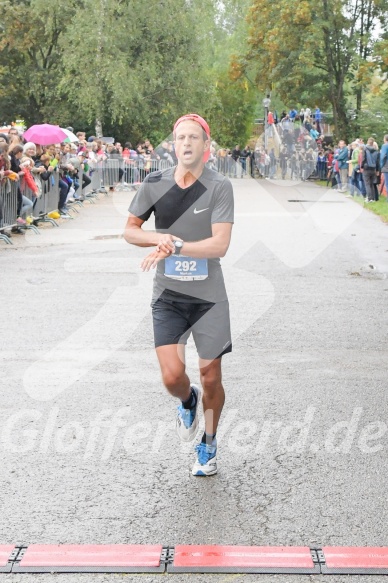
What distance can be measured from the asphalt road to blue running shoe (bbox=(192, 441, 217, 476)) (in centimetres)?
5

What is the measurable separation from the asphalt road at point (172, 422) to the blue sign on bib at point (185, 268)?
3.37 feet

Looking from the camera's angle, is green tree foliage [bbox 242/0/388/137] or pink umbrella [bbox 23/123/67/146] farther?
green tree foliage [bbox 242/0/388/137]

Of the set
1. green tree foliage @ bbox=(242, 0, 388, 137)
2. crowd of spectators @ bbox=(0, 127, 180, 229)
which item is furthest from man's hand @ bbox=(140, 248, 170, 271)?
green tree foliage @ bbox=(242, 0, 388, 137)

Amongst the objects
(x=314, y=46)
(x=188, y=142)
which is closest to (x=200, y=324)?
(x=188, y=142)

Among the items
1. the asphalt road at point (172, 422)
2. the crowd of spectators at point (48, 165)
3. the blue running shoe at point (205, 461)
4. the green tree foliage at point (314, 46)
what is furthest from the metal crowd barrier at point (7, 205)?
the green tree foliage at point (314, 46)

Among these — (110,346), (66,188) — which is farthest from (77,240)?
(110,346)

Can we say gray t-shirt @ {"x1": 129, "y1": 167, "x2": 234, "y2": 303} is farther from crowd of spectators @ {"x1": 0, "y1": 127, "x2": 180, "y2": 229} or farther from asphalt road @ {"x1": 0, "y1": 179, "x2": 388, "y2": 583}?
crowd of spectators @ {"x1": 0, "y1": 127, "x2": 180, "y2": 229}

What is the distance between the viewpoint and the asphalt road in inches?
182

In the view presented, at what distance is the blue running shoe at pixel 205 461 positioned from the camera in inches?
210

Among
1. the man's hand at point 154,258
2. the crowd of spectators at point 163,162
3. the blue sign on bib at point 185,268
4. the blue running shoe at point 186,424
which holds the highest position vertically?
the man's hand at point 154,258

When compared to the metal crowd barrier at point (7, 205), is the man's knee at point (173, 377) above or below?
above

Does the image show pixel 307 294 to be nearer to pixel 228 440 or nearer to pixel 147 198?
pixel 228 440

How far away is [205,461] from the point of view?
5367 mm

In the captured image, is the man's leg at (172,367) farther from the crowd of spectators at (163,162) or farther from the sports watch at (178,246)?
the crowd of spectators at (163,162)
